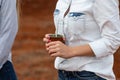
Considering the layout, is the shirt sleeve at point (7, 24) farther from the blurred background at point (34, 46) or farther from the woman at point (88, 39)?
the blurred background at point (34, 46)

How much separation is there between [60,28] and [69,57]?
6.8 inches

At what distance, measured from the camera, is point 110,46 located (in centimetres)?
239

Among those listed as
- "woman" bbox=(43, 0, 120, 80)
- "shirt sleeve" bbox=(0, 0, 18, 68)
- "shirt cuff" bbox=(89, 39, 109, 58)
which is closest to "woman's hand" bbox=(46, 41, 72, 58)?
"woman" bbox=(43, 0, 120, 80)

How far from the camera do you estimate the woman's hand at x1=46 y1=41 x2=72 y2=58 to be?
7.83 feet

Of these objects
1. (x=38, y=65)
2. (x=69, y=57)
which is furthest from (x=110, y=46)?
(x=38, y=65)

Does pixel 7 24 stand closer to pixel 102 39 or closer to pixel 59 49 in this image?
pixel 59 49

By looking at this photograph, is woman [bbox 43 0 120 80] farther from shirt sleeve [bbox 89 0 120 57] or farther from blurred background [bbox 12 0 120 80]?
blurred background [bbox 12 0 120 80]

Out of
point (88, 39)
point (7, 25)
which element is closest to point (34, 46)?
point (7, 25)

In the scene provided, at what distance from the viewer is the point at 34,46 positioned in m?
9.81

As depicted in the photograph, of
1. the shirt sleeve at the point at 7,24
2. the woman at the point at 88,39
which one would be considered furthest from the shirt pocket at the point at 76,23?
the shirt sleeve at the point at 7,24

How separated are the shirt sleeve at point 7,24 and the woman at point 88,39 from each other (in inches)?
16.5

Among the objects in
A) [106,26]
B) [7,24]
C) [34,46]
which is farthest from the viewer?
[34,46]

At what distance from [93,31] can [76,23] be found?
0.34ft

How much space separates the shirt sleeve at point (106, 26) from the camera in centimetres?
236
